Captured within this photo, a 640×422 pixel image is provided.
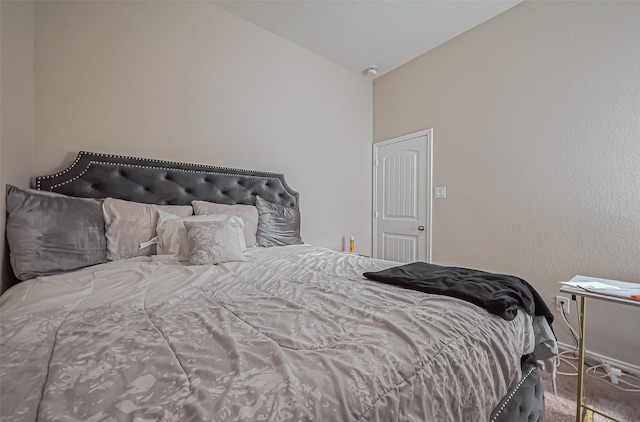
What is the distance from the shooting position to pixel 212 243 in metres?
1.57

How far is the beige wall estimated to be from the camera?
1300 mm

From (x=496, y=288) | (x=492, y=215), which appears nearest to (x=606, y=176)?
(x=492, y=215)

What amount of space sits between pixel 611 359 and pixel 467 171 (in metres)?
1.76

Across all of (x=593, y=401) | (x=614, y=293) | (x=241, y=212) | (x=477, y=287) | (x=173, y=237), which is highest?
(x=241, y=212)

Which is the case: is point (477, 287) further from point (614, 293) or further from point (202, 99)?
point (202, 99)

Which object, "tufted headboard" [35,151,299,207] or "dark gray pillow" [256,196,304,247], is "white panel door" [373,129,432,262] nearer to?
"dark gray pillow" [256,196,304,247]

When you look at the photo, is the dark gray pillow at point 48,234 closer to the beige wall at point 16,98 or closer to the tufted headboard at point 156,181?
the beige wall at point 16,98

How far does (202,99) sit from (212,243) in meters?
1.42

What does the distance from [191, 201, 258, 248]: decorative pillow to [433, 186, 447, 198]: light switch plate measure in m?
1.96

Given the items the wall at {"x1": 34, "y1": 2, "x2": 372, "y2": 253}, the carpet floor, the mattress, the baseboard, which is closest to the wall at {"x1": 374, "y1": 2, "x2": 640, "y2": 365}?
the baseboard

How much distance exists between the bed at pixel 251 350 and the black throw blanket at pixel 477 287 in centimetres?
4

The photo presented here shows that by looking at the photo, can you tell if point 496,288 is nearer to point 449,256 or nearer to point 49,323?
point 49,323

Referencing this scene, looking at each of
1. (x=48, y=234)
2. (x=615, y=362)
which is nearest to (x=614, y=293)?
(x=615, y=362)

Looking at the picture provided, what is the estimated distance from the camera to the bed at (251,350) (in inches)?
17.4
